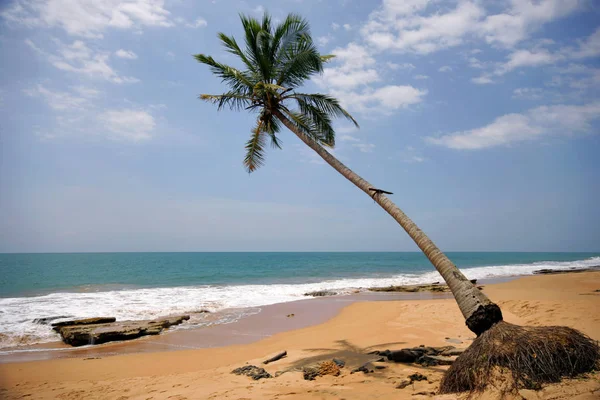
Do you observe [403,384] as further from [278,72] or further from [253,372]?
[278,72]

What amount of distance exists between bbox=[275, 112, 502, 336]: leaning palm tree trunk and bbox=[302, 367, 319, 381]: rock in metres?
2.89

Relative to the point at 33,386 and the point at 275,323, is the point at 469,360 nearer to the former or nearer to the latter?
the point at 33,386

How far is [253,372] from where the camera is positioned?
6699mm

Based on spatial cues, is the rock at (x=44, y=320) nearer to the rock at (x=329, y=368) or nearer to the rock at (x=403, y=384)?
the rock at (x=329, y=368)

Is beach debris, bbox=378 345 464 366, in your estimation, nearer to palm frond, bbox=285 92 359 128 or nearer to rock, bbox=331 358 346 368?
rock, bbox=331 358 346 368

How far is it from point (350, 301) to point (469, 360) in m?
14.5

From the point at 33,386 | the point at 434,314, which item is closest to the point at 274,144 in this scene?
the point at 33,386

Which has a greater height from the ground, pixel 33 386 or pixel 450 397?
pixel 450 397

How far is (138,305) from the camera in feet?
57.9

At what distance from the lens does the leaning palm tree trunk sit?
5160 millimetres

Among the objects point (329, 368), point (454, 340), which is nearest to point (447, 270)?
point (329, 368)

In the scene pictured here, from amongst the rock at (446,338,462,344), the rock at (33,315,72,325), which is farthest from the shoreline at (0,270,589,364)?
the rock at (446,338,462,344)

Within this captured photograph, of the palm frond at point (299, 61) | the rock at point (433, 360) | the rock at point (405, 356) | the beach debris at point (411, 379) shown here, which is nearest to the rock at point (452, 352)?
the rock at point (433, 360)

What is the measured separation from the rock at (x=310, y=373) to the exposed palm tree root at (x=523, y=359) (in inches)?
92.2
